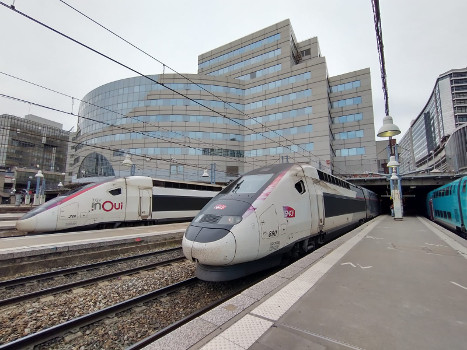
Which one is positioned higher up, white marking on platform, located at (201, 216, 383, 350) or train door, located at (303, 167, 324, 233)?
train door, located at (303, 167, 324, 233)

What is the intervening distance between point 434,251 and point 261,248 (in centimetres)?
579

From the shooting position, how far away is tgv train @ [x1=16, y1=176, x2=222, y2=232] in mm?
11484

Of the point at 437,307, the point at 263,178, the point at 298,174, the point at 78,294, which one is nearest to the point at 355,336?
the point at 437,307

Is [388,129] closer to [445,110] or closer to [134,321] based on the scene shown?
[134,321]

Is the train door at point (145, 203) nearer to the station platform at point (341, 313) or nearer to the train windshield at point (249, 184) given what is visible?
the train windshield at point (249, 184)

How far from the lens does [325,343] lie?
2.60m

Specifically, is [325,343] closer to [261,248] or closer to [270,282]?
[270,282]

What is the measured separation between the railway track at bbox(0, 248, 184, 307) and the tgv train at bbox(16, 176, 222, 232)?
5291 millimetres

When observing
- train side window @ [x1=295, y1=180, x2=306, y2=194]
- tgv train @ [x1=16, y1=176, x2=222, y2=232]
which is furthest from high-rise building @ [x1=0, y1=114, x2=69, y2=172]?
train side window @ [x1=295, y1=180, x2=306, y2=194]

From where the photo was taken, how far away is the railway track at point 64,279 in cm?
569

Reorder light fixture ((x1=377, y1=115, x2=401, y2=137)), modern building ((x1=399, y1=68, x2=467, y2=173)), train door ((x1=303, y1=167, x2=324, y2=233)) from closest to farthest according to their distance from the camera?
1. train door ((x1=303, y1=167, x2=324, y2=233))
2. light fixture ((x1=377, y1=115, x2=401, y2=137))
3. modern building ((x1=399, y1=68, x2=467, y2=173))

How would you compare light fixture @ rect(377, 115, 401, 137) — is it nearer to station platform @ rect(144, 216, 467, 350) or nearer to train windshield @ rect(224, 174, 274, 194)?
station platform @ rect(144, 216, 467, 350)

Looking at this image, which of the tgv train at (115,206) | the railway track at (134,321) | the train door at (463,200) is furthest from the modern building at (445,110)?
the railway track at (134,321)

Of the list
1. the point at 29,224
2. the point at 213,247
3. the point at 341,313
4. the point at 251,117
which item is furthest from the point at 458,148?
the point at 29,224
